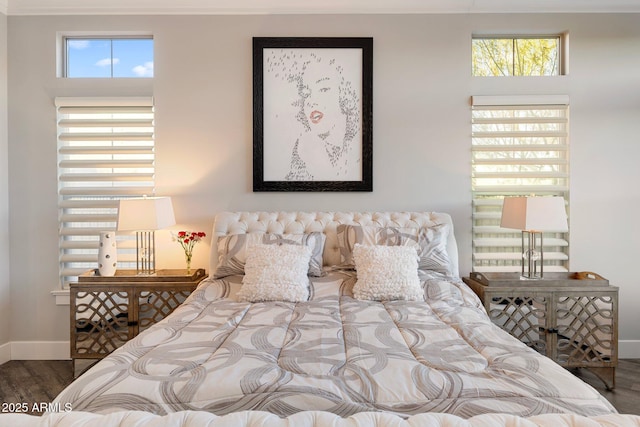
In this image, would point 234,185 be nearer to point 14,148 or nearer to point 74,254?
point 74,254

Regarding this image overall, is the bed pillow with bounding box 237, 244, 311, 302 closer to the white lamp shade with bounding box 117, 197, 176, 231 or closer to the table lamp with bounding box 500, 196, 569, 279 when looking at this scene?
the white lamp shade with bounding box 117, 197, 176, 231

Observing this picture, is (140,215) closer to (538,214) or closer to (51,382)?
(51,382)

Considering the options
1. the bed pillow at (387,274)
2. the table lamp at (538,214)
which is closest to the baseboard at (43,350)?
the bed pillow at (387,274)

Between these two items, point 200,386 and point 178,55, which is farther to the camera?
point 178,55

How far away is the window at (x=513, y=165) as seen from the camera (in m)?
3.36

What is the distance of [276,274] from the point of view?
255 centimetres

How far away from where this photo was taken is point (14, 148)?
11.3 feet

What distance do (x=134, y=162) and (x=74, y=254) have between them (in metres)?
0.91

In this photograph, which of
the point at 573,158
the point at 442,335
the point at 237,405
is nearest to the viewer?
the point at 237,405

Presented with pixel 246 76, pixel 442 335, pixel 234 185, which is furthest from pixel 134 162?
pixel 442 335

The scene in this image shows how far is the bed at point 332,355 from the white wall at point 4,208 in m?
1.88

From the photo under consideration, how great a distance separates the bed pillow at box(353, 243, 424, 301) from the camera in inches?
99.0

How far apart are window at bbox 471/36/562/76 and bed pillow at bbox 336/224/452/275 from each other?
4.97 ft

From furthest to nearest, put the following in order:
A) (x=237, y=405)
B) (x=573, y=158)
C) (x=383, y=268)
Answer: (x=573, y=158) → (x=383, y=268) → (x=237, y=405)
